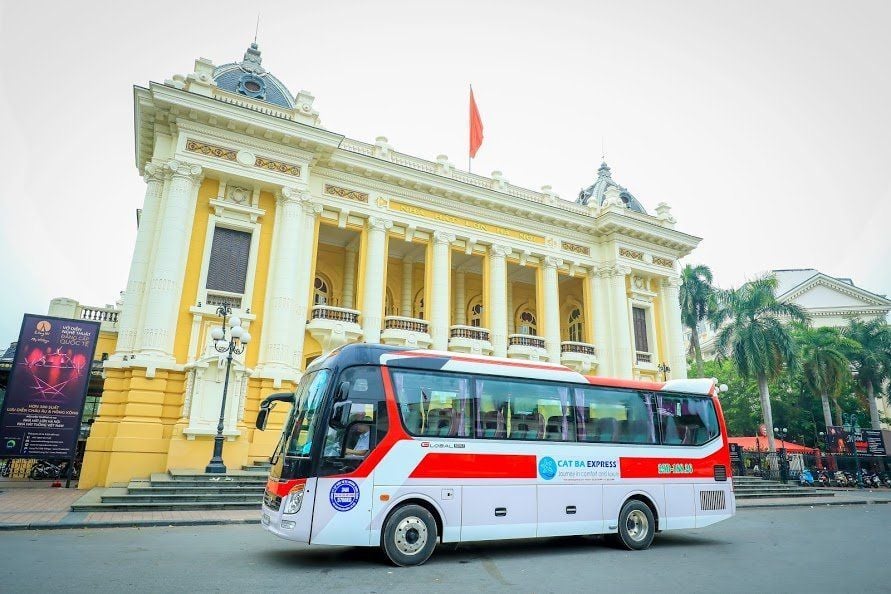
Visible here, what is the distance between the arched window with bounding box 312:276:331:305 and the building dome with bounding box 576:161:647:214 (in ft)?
50.5

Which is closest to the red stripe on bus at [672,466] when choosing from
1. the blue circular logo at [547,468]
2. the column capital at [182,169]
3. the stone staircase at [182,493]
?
the blue circular logo at [547,468]

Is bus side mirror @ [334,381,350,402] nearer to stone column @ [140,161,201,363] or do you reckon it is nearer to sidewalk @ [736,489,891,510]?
stone column @ [140,161,201,363]

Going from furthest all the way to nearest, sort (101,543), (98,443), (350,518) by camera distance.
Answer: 1. (98,443)
2. (101,543)
3. (350,518)

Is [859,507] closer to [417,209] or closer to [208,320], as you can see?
[417,209]

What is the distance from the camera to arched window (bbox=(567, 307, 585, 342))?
29511mm

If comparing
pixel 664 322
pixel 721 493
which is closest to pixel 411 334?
pixel 721 493

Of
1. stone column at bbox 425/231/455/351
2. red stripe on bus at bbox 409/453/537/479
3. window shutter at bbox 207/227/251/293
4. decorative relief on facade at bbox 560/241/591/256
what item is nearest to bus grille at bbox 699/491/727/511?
red stripe on bus at bbox 409/453/537/479

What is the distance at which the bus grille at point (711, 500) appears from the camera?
34.8 ft

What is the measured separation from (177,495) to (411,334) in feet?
34.8

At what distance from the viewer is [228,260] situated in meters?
19.5

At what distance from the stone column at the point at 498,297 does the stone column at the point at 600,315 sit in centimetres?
551

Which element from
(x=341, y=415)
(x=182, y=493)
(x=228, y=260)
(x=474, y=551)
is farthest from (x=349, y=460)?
(x=228, y=260)

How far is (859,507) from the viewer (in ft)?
66.2

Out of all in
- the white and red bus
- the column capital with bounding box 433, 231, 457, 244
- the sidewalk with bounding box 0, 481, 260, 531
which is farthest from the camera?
the column capital with bounding box 433, 231, 457, 244
